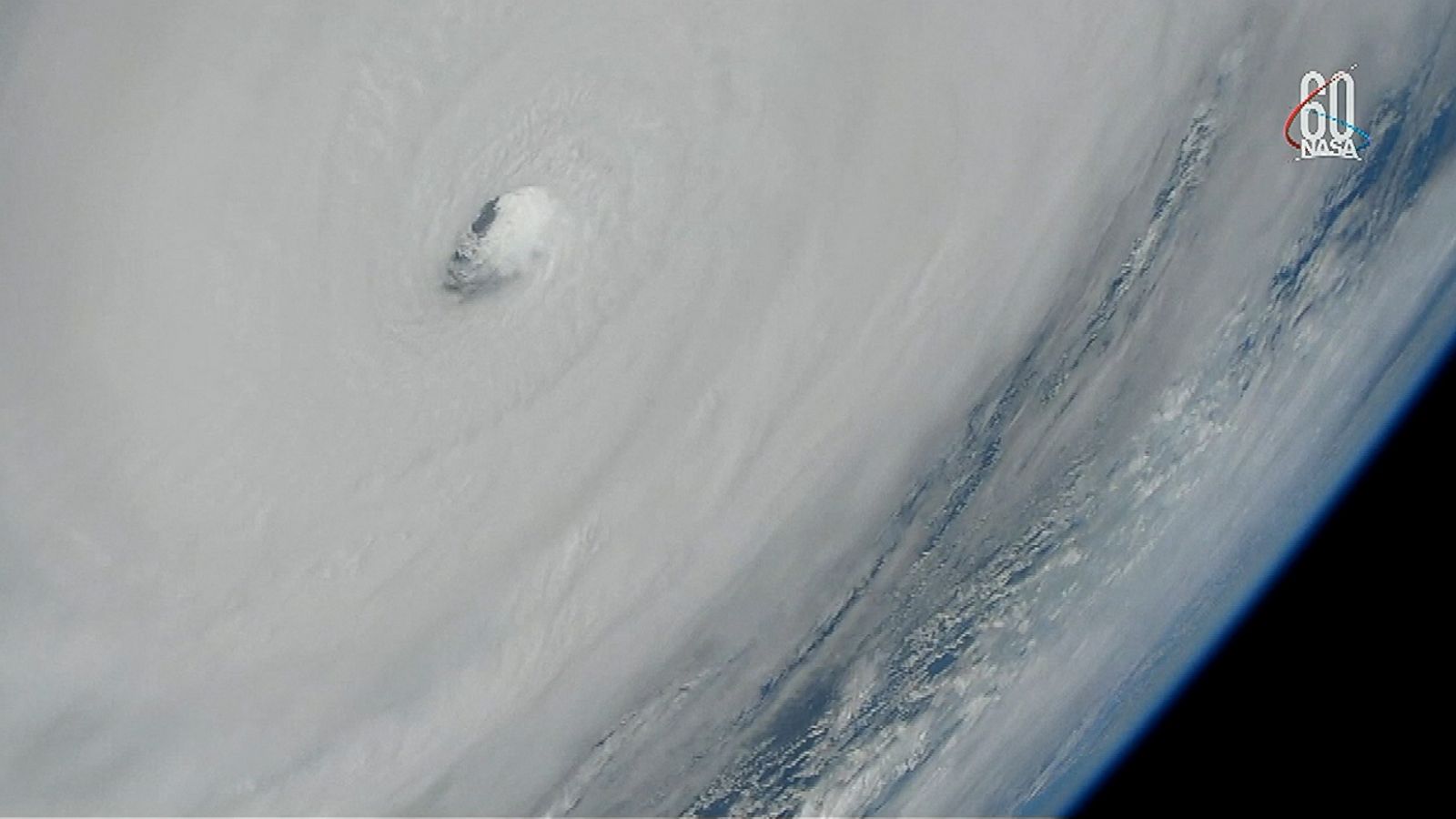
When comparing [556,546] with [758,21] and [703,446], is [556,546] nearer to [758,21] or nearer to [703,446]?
[703,446]

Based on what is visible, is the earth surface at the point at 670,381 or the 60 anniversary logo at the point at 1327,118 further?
the 60 anniversary logo at the point at 1327,118

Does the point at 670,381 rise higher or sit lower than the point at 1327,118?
higher

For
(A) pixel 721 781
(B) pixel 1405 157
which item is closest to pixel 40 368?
(A) pixel 721 781

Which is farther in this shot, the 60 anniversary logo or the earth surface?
the 60 anniversary logo

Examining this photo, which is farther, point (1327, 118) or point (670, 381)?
point (670, 381)
